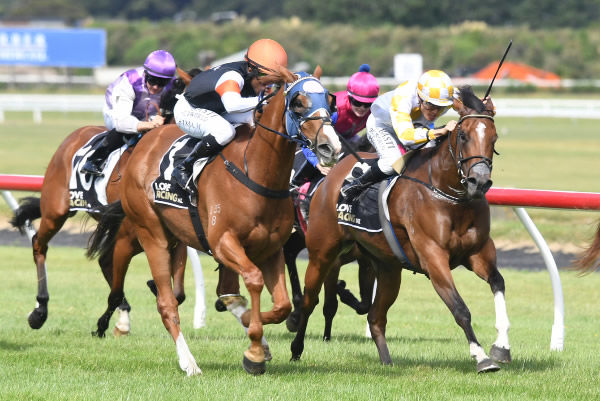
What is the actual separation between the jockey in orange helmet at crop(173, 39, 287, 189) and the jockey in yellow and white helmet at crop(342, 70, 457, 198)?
2.60 feet

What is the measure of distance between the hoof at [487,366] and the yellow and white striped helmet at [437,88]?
155cm

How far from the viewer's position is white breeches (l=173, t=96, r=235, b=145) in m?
6.28

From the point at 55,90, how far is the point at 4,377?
49.0 meters

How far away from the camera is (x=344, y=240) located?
696 cm

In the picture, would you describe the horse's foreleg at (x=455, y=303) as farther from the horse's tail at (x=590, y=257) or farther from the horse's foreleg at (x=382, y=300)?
the horse's tail at (x=590, y=257)

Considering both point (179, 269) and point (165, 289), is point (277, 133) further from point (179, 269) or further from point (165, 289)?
point (179, 269)

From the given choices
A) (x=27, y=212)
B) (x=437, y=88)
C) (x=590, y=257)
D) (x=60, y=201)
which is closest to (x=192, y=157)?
(x=437, y=88)

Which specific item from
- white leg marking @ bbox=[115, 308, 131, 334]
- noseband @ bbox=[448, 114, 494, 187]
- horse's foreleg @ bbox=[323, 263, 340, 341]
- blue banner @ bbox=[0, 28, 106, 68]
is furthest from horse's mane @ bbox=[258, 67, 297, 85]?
blue banner @ bbox=[0, 28, 106, 68]

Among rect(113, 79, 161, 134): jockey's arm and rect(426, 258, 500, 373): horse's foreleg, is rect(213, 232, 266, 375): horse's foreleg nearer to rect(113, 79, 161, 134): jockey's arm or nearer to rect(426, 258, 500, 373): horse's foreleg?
rect(426, 258, 500, 373): horse's foreleg

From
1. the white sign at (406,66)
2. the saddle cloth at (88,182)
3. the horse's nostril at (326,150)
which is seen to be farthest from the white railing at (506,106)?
the horse's nostril at (326,150)

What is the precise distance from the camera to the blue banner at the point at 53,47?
175ft

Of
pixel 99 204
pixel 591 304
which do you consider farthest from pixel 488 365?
pixel 591 304

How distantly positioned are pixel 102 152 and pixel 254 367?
2912 millimetres

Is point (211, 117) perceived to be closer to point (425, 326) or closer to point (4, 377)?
point (4, 377)
